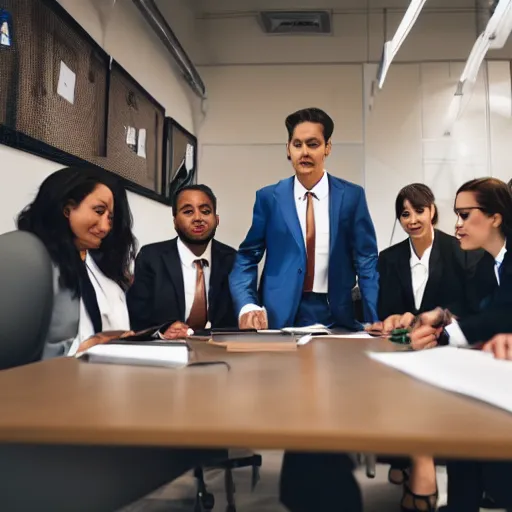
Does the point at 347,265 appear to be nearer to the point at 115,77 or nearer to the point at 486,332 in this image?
the point at 486,332

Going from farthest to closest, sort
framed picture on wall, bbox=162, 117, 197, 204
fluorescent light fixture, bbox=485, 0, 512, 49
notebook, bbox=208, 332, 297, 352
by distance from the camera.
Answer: framed picture on wall, bbox=162, 117, 197, 204 → fluorescent light fixture, bbox=485, 0, 512, 49 → notebook, bbox=208, 332, 297, 352

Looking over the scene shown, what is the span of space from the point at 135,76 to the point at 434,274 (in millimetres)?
2141

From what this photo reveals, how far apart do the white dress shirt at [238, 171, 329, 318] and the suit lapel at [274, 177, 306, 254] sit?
0.03 meters

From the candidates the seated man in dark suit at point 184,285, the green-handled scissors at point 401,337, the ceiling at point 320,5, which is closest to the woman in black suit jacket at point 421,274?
the seated man in dark suit at point 184,285

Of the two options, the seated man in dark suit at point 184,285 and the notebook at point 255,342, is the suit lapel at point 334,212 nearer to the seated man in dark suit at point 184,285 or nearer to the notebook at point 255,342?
the seated man in dark suit at point 184,285

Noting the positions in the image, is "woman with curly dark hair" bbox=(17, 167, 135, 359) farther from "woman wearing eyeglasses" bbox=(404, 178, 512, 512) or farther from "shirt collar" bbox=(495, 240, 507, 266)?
"shirt collar" bbox=(495, 240, 507, 266)

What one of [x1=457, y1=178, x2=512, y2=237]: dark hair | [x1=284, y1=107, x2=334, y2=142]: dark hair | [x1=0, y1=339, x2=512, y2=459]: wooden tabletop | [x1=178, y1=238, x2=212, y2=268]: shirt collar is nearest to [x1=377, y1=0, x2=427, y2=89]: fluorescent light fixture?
[x1=457, y1=178, x2=512, y2=237]: dark hair

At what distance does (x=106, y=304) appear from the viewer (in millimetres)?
1667

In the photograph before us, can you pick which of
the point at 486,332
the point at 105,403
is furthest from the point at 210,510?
the point at 105,403

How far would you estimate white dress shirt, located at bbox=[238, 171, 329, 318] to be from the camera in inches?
73.1

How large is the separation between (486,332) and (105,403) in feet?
3.22

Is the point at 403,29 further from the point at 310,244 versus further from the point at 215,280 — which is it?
the point at 215,280

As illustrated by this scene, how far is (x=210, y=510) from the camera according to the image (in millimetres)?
1943

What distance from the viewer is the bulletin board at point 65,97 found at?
1882mm
